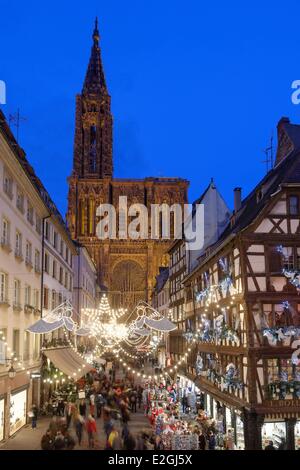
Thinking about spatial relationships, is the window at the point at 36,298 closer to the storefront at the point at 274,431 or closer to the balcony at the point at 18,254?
the balcony at the point at 18,254

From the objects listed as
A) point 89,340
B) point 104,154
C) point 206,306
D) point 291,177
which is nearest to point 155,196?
point 104,154

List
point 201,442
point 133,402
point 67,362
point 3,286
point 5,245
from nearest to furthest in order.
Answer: point 201,442
point 5,245
point 3,286
point 133,402
point 67,362

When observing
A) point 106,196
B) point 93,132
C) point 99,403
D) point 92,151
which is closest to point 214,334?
point 99,403

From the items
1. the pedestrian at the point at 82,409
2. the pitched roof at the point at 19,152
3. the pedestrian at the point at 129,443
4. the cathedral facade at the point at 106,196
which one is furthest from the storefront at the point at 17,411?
the cathedral facade at the point at 106,196

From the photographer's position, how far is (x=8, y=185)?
2192 cm

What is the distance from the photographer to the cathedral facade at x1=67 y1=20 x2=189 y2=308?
81500 mm

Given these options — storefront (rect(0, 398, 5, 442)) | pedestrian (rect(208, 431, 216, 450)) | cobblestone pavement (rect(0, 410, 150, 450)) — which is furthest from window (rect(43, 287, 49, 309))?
pedestrian (rect(208, 431, 216, 450))

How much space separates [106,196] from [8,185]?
6414 cm

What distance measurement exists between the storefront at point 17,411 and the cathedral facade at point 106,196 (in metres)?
54.3

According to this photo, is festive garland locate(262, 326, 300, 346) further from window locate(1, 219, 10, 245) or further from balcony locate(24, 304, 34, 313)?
balcony locate(24, 304, 34, 313)

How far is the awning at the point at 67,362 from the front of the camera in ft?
86.6

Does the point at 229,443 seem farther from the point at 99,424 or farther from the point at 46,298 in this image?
the point at 46,298
